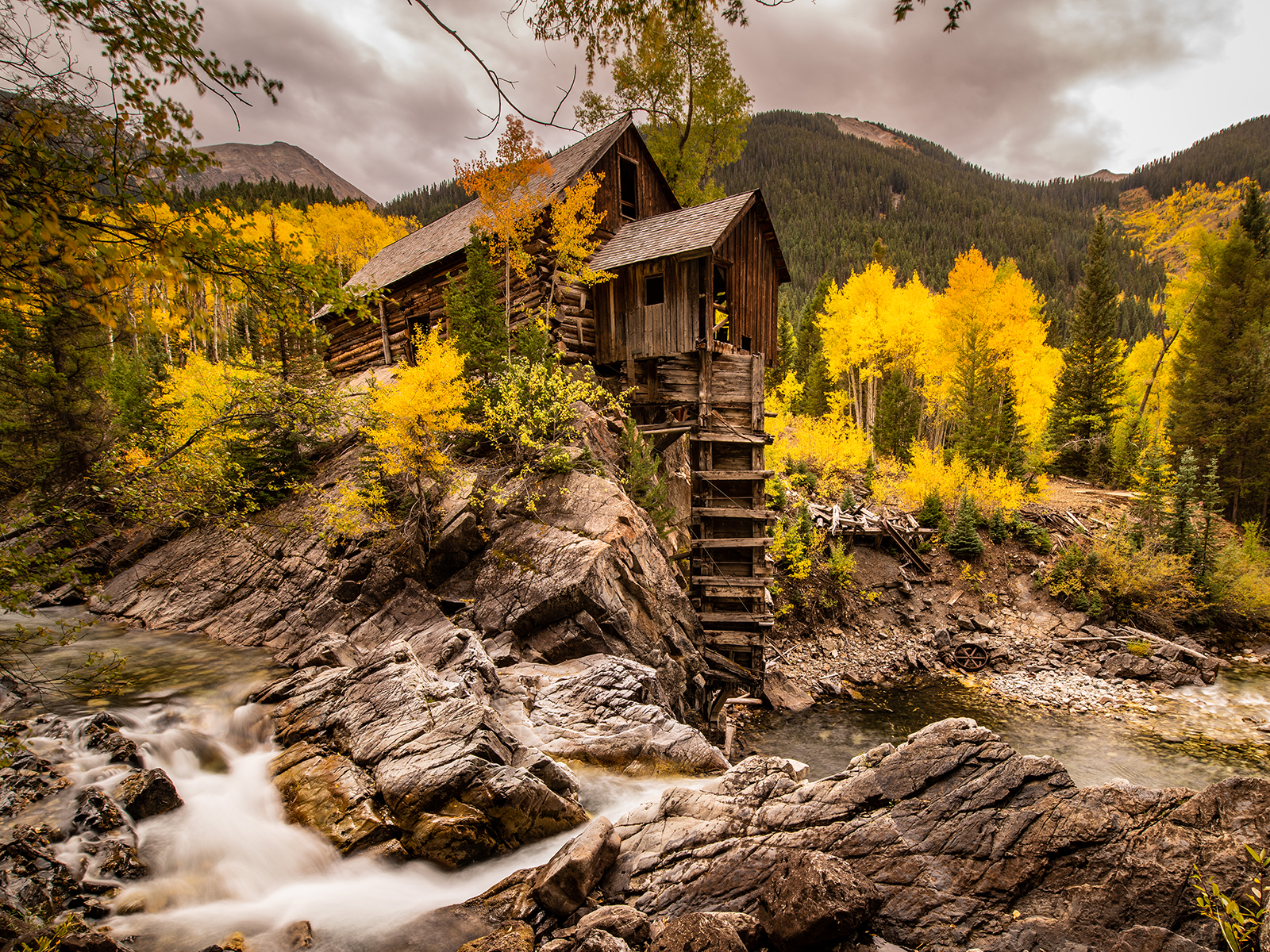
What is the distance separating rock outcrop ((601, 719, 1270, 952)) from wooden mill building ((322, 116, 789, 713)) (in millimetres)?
9410

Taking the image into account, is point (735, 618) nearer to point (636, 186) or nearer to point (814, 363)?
point (636, 186)

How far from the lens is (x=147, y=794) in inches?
277

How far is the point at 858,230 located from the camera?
101438 millimetres

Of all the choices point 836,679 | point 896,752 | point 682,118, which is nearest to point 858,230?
point 682,118

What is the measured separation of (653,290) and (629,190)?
5.89m

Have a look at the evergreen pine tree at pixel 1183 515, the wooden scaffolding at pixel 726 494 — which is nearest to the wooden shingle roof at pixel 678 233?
the wooden scaffolding at pixel 726 494

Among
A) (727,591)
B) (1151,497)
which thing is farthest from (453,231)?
(1151,497)

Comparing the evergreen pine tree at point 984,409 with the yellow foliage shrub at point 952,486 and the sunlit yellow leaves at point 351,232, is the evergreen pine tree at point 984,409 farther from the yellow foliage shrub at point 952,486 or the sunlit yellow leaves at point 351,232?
the sunlit yellow leaves at point 351,232

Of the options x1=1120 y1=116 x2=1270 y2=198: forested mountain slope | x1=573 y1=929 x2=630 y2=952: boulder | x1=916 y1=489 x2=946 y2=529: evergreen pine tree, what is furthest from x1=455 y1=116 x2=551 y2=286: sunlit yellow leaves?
x1=1120 y1=116 x2=1270 y2=198: forested mountain slope

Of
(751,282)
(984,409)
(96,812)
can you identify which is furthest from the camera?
(984,409)

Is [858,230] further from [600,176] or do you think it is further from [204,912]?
[204,912]

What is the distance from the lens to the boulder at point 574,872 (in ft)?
17.9

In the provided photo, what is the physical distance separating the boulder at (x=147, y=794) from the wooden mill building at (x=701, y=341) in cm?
1209

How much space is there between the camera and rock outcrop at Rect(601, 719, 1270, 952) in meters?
4.47
